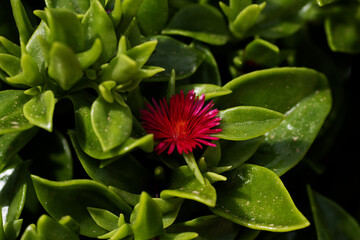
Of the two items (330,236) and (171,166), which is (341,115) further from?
(171,166)

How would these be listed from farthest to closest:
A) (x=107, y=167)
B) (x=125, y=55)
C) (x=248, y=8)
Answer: (x=248, y=8)
(x=107, y=167)
(x=125, y=55)

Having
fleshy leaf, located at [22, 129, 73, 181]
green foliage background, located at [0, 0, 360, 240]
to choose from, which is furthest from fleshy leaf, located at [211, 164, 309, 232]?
fleshy leaf, located at [22, 129, 73, 181]

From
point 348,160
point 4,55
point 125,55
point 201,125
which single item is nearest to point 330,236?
point 348,160

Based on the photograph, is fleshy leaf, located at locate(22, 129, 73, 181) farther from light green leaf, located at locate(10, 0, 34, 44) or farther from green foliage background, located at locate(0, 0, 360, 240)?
light green leaf, located at locate(10, 0, 34, 44)

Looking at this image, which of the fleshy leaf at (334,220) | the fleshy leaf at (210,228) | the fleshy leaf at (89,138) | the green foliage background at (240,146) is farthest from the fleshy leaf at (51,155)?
the fleshy leaf at (334,220)

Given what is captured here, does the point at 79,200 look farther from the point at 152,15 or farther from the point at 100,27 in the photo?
the point at 152,15

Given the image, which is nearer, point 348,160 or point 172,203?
point 172,203

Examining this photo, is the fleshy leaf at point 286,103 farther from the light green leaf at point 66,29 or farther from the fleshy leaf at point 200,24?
the light green leaf at point 66,29
